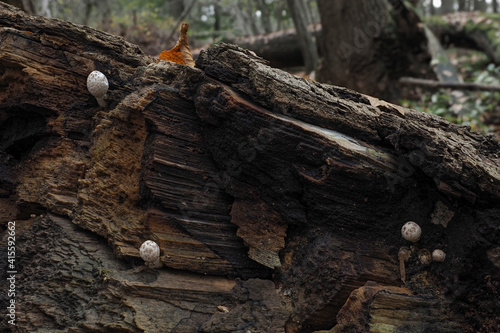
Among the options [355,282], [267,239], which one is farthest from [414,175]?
[267,239]

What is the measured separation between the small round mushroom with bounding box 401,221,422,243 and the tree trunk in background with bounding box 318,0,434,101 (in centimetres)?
600

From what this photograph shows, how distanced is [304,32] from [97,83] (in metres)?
7.43

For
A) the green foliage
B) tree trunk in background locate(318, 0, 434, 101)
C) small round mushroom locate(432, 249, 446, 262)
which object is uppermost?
tree trunk in background locate(318, 0, 434, 101)

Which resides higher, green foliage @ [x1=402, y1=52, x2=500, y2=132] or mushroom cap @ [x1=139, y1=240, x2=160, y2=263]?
green foliage @ [x1=402, y1=52, x2=500, y2=132]

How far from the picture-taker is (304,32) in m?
9.44

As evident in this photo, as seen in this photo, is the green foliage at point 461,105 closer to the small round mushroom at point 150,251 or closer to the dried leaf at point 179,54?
the dried leaf at point 179,54

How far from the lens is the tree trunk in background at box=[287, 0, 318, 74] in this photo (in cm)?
921

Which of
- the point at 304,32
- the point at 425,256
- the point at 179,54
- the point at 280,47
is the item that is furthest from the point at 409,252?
the point at 280,47

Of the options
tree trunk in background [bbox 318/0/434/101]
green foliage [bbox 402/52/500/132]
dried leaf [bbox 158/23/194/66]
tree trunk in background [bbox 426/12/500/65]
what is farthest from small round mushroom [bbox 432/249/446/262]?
tree trunk in background [bbox 426/12/500/65]

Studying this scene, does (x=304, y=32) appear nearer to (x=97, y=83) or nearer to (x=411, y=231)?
(x=97, y=83)

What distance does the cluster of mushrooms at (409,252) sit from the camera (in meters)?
2.71

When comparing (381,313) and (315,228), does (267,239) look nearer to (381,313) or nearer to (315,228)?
(315,228)

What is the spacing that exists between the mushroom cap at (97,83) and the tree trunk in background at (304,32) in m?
7.26

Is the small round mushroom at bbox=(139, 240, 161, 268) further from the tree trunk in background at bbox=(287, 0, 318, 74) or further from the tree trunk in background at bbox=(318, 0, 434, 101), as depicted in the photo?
the tree trunk in background at bbox=(287, 0, 318, 74)
